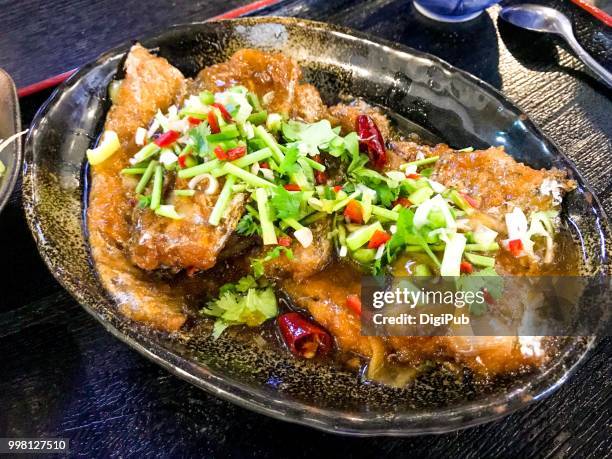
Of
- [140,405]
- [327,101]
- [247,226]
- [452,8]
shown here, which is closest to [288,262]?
[247,226]

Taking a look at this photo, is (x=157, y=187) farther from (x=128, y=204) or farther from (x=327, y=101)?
(x=327, y=101)

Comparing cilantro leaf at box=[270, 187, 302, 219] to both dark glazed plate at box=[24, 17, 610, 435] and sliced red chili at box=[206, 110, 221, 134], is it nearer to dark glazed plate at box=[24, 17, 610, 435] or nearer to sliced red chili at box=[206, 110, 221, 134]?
sliced red chili at box=[206, 110, 221, 134]

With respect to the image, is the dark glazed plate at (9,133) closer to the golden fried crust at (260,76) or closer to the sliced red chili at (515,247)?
the golden fried crust at (260,76)

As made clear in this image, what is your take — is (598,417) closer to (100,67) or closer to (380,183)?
(380,183)

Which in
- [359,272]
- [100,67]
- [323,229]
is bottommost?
[359,272]

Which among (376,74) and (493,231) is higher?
(376,74)

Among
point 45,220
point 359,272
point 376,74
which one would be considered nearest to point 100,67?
point 45,220

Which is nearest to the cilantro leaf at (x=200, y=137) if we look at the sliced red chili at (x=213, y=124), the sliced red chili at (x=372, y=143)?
the sliced red chili at (x=213, y=124)
